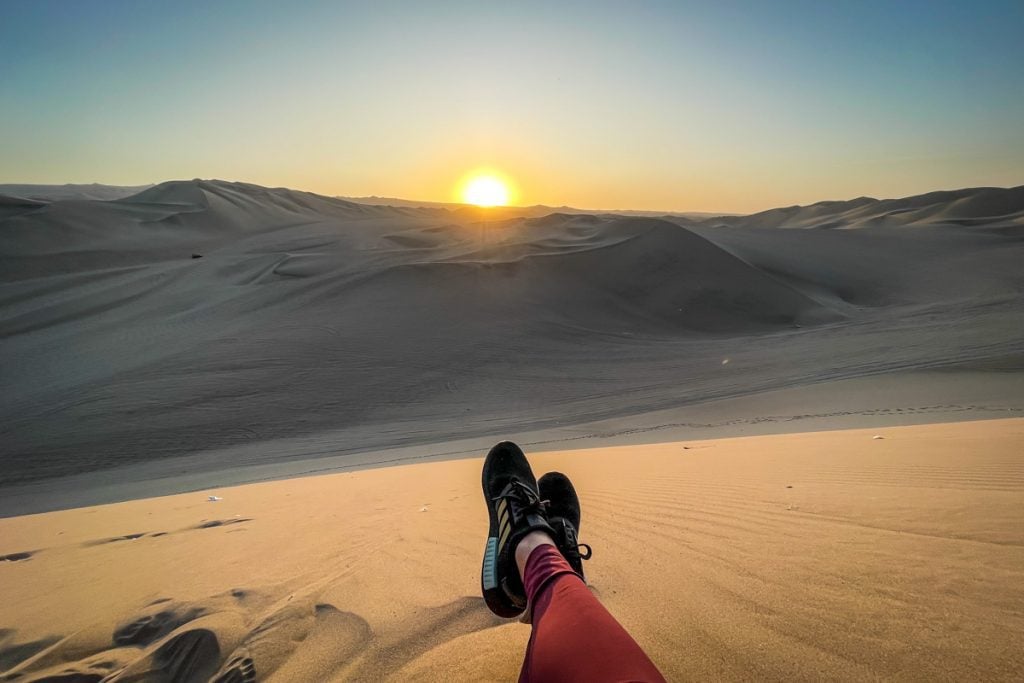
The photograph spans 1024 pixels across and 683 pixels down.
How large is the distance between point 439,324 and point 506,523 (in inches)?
597

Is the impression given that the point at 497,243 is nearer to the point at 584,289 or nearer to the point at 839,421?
the point at 584,289

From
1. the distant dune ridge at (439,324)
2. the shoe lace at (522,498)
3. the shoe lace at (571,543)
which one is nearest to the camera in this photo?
the shoe lace at (571,543)

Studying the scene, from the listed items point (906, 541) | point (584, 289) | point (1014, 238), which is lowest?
point (906, 541)

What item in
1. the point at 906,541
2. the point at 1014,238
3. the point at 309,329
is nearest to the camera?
the point at 906,541

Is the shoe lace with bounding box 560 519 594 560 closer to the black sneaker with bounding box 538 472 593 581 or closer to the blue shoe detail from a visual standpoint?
the black sneaker with bounding box 538 472 593 581

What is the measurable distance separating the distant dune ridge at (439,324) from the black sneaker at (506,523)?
706cm

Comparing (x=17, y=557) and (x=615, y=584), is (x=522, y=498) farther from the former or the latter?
(x=17, y=557)

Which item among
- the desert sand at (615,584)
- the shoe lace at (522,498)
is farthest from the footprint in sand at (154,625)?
the shoe lace at (522,498)

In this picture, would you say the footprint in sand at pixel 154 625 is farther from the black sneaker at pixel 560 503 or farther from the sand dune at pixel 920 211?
the sand dune at pixel 920 211

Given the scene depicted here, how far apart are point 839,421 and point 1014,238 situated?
3135cm

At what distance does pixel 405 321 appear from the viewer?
1738 centimetres

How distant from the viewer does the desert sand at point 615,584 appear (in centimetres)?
175

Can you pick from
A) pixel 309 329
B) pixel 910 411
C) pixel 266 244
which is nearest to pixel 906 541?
pixel 910 411

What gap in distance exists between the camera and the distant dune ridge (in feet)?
36.9
